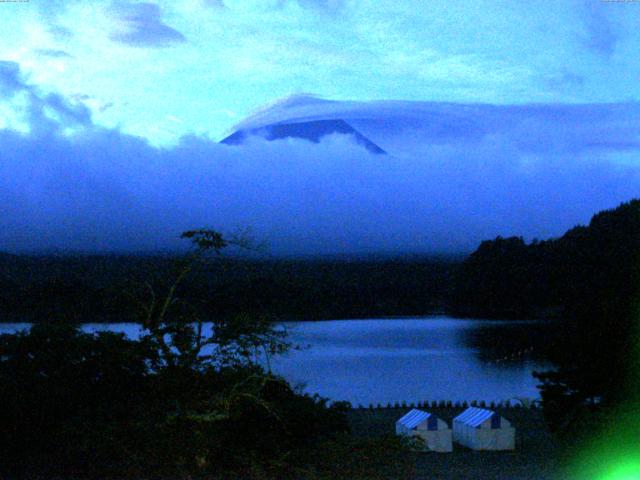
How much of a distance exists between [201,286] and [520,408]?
1145cm

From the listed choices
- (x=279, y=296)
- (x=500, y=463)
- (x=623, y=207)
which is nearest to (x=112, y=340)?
(x=500, y=463)

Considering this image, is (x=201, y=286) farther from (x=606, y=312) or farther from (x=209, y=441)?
(x=209, y=441)

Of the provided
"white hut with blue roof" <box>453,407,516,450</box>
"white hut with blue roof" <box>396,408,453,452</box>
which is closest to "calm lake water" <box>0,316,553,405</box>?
"white hut with blue roof" <box>453,407,516,450</box>

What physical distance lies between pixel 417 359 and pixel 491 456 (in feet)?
Result: 89.4

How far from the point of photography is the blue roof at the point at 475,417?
17.6 m

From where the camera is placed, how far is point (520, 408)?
2359 cm

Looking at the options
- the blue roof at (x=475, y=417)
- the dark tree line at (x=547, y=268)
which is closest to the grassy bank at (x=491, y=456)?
the blue roof at (x=475, y=417)

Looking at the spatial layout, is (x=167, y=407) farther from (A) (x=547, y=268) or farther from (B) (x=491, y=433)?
(A) (x=547, y=268)

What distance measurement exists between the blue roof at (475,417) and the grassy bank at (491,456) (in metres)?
0.53

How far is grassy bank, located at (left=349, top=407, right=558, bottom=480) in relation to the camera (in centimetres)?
1465

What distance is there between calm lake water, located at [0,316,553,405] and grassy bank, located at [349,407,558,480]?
3514 mm

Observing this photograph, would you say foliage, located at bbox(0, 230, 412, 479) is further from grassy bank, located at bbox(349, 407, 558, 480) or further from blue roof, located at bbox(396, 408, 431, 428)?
Answer: blue roof, located at bbox(396, 408, 431, 428)

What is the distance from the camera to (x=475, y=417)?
1797cm

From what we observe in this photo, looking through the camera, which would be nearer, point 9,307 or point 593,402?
point 593,402
